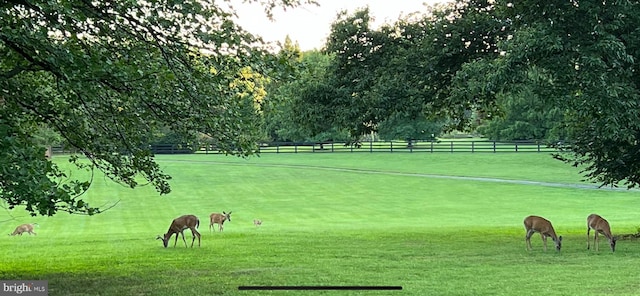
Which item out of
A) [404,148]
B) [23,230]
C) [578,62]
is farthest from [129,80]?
[404,148]

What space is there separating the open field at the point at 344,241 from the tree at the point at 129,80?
7.35ft

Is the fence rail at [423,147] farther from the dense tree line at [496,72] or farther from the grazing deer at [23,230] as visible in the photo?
the dense tree line at [496,72]

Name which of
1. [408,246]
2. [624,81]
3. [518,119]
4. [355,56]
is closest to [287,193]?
[355,56]

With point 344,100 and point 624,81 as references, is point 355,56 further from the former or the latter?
point 624,81

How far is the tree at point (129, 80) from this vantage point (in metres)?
8.49

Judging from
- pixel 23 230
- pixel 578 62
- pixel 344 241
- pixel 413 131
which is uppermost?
pixel 578 62

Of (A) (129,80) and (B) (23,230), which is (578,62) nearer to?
(A) (129,80)

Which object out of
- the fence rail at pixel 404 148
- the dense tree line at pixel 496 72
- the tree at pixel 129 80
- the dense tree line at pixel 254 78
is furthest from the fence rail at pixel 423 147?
the tree at pixel 129 80

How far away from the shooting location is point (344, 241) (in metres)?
18.0

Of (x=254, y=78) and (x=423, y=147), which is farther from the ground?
(x=254, y=78)

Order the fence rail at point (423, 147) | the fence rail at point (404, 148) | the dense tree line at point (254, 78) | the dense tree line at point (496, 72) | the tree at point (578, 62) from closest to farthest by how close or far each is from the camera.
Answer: the dense tree line at point (254, 78) < the tree at point (578, 62) < the dense tree line at point (496, 72) < the fence rail at point (404, 148) < the fence rail at point (423, 147)

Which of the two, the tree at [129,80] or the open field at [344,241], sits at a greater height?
the tree at [129,80]

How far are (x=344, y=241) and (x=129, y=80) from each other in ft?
34.4

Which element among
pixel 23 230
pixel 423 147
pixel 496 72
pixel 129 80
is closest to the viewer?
pixel 129 80
